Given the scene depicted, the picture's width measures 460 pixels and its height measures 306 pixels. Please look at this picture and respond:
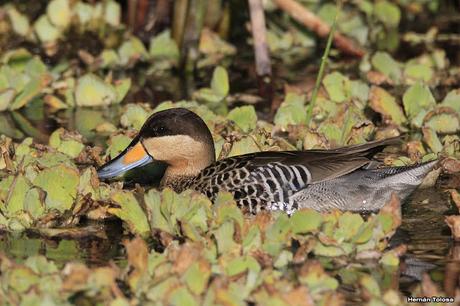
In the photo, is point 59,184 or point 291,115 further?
point 291,115

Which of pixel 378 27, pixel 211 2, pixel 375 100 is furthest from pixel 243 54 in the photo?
pixel 375 100

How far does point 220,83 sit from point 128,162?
2506 mm

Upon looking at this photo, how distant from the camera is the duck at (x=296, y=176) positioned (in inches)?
281

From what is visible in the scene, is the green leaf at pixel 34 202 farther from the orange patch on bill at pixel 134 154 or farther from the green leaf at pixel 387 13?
the green leaf at pixel 387 13

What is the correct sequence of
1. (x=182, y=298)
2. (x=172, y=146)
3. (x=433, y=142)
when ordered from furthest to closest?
(x=433, y=142), (x=172, y=146), (x=182, y=298)

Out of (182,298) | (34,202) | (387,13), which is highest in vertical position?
(387,13)

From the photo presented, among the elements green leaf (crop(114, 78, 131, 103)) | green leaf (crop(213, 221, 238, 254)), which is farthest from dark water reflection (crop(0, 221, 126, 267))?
green leaf (crop(114, 78, 131, 103))

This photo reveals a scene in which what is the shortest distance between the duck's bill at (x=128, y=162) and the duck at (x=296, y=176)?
4.4 inches

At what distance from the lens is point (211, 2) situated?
11.9m

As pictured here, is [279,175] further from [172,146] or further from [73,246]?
[73,246]

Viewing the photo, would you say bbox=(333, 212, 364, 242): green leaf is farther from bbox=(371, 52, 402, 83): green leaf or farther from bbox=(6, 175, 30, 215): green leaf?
bbox=(371, 52, 402, 83): green leaf

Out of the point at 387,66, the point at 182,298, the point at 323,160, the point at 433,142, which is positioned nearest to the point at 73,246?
the point at 182,298

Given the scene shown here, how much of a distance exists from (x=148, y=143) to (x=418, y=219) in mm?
1715

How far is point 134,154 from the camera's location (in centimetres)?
756
